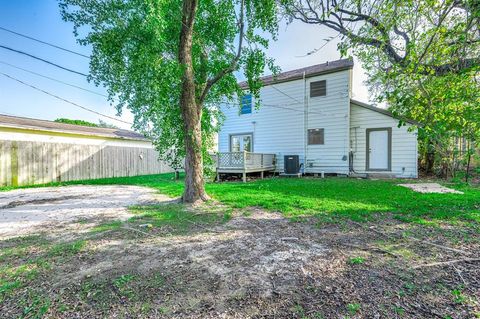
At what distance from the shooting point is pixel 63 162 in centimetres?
1125

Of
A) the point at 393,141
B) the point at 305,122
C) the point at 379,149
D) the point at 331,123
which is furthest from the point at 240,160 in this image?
the point at 393,141

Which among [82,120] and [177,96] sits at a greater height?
[82,120]

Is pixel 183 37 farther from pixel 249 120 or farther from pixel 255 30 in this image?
pixel 249 120

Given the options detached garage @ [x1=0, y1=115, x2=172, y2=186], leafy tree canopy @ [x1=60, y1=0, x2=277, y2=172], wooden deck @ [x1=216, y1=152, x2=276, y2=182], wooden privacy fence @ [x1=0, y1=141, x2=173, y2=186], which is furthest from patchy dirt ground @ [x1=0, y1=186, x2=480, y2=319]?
detached garage @ [x1=0, y1=115, x2=172, y2=186]

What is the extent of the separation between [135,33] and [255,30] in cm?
291

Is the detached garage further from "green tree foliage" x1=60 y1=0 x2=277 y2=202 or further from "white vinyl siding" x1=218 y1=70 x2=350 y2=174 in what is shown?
"green tree foliage" x1=60 y1=0 x2=277 y2=202

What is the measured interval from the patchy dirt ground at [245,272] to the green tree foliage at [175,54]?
109 inches

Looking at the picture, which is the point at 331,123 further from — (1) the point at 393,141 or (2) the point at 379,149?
(1) the point at 393,141

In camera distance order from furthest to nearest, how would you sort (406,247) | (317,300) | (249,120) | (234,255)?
1. (249,120)
2. (406,247)
3. (234,255)
4. (317,300)

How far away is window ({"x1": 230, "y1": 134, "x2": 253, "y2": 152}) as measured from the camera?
538 inches

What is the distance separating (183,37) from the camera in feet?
17.3

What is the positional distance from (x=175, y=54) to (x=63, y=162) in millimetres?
9707

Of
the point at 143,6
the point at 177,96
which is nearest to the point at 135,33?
the point at 143,6

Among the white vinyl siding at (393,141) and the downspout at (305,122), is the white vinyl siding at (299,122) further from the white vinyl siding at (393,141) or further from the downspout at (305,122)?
the white vinyl siding at (393,141)
